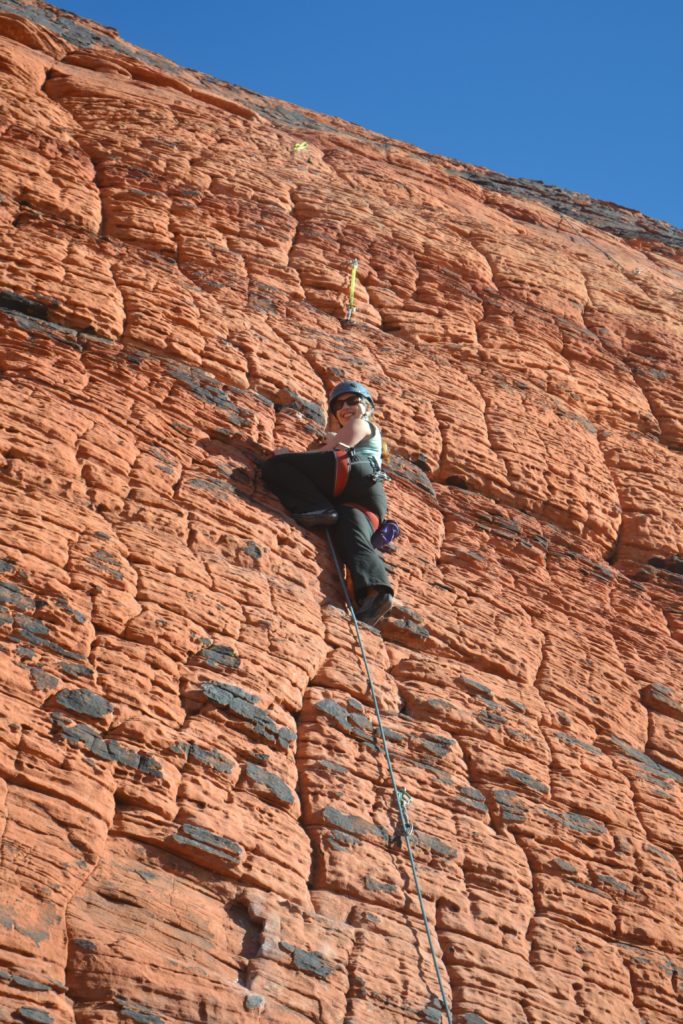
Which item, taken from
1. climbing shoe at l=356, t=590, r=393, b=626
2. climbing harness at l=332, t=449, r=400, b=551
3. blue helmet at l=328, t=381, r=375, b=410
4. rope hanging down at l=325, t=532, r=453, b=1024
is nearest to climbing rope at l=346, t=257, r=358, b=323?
blue helmet at l=328, t=381, r=375, b=410

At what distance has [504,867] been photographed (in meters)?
8.03

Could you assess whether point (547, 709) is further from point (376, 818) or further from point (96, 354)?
point (96, 354)

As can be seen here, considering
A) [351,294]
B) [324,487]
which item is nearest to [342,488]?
[324,487]

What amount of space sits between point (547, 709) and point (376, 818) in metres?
2.17

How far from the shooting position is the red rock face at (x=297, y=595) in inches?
263

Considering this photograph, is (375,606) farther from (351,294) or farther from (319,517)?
(351,294)

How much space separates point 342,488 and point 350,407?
2.96 ft

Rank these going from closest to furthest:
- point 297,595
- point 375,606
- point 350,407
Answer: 1. point 297,595
2. point 375,606
3. point 350,407

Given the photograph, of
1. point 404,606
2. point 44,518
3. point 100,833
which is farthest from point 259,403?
point 100,833

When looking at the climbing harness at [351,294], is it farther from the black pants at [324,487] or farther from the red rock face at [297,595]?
the black pants at [324,487]

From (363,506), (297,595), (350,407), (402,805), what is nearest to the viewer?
(402,805)

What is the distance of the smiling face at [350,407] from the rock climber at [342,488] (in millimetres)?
278

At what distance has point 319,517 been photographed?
31.1 feet

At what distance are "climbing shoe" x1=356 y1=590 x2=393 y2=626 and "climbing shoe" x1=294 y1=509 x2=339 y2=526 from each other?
0.72 metres
